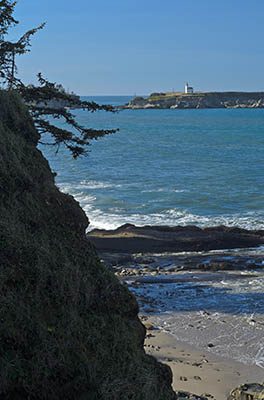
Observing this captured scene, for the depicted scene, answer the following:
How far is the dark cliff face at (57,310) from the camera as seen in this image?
21.9 feet

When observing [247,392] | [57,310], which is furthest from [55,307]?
[247,392]

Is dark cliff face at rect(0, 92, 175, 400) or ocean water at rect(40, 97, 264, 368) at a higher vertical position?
dark cliff face at rect(0, 92, 175, 400)

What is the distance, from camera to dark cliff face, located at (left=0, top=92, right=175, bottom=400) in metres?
6.68

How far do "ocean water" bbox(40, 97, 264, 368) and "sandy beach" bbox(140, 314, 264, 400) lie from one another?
45 centimetres

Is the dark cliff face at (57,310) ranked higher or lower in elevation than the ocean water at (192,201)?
higher

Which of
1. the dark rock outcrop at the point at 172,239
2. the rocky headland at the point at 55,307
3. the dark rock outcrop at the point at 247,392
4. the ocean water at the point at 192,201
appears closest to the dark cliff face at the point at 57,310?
the rocky headland at the point at 55,307

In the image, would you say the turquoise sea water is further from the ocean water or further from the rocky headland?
the rocky headland

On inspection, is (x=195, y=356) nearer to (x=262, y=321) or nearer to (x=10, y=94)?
(x=262, y=321)

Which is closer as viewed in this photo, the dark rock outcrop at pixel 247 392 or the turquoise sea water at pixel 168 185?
the dark rock outcrop at pixel 247 392

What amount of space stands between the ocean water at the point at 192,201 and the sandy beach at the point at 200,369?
45 centimetres

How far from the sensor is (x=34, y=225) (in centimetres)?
921

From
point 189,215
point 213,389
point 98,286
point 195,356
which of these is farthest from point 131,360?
point 189,215

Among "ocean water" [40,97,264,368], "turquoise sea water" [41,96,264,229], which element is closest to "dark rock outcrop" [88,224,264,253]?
"ocean water" [40,97,264,368]

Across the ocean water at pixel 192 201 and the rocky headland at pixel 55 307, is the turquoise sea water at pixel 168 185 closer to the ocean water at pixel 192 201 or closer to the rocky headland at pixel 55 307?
the ocean water at pixel 192 201
